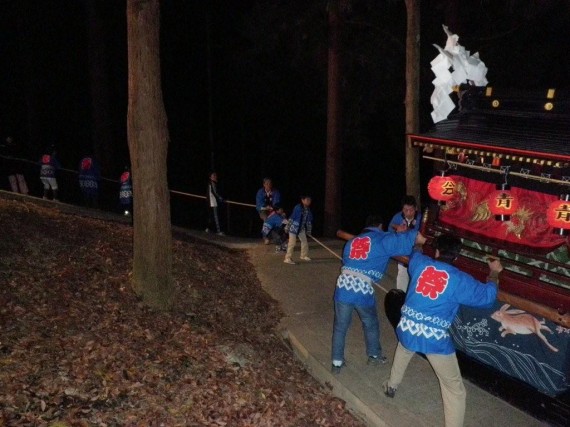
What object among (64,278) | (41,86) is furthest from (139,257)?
(41,86)

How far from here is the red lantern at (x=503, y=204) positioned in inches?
224

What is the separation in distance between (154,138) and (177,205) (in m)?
18.4

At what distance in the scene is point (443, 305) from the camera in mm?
4812

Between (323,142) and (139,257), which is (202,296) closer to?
(139,257)

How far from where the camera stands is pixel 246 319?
25.1 ft

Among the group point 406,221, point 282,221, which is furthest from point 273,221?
point 406,221

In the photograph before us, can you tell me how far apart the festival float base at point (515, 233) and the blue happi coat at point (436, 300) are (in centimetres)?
60

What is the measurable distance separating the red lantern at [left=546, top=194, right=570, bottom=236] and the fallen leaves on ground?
298 cm

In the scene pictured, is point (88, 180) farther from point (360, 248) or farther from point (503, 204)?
point (503, 204)

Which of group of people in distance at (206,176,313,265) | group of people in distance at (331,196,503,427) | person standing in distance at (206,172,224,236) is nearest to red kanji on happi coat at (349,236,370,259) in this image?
group of people in distance at (331,196,503,427)

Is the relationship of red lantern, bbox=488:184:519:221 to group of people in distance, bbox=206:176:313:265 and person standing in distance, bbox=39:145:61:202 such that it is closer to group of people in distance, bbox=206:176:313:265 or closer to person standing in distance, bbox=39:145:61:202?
group of people in distance, bbox=206:176:313:265

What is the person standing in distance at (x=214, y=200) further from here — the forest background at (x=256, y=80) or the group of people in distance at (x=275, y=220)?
the forest background at (x=256, y=80)

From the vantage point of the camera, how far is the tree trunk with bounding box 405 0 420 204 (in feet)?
33.5

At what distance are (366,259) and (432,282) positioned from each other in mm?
1111
